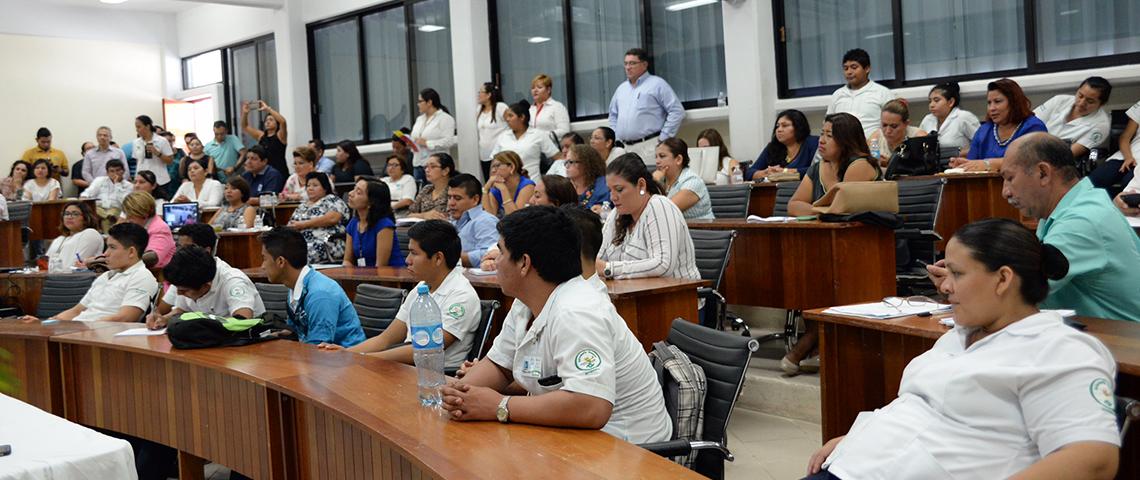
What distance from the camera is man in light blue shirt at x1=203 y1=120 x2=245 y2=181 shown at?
1224 centimetres

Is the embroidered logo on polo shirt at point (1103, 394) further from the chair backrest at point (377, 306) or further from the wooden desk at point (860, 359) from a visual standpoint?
the chair backrest at point (377, 306)

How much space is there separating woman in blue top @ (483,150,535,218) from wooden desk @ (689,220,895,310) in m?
1.75

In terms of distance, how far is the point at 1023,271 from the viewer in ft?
6.47

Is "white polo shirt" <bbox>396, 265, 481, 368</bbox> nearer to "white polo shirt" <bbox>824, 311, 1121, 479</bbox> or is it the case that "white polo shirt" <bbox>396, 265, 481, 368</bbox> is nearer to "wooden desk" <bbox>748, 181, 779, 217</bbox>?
"white polo shirt" <bbox>824, 311, 1121, 479</bbox>

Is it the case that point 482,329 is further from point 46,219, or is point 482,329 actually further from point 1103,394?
point 46,219

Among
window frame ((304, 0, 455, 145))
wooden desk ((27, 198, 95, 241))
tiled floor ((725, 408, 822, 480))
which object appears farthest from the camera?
window frame ((304, 0, 455, 145))

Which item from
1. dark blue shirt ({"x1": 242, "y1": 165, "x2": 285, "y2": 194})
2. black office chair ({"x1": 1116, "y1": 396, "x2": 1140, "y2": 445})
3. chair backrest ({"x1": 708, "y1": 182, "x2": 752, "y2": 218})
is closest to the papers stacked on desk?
black office chair ({"x1": 1116, "y1": 396, "x2": 1140, "y2": 445})

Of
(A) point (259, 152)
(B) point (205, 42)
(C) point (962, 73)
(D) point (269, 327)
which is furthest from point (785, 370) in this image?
(B) point (205, 42)

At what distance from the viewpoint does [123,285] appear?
529 centimetres

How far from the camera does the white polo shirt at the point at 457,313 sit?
12.3ft

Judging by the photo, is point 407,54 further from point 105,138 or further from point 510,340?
point 510,340

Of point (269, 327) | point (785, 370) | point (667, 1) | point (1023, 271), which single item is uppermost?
point (667, 1)

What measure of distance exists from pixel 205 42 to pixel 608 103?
24.4ft

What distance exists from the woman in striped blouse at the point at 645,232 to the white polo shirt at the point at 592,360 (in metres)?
2.10
